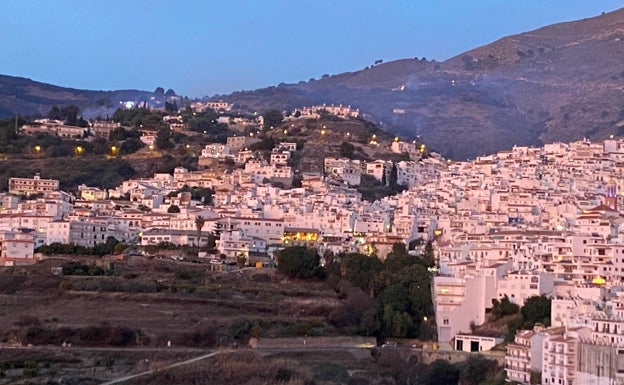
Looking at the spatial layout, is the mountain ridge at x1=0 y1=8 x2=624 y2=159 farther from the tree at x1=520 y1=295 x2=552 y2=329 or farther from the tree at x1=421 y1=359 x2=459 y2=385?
the tree at x1=421 y1=359 x2=459 y2=385

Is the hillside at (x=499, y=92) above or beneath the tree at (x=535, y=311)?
above

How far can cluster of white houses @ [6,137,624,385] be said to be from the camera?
36062 millimetres

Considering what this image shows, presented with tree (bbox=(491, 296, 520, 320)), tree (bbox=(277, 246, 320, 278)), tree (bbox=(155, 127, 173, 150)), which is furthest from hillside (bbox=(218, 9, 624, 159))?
tree (bbox=(491, 296, 520, 320))

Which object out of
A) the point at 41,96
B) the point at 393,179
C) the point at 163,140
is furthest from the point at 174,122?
the point at 41,96

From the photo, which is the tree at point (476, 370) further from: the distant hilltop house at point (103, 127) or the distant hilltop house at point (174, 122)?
the distant hilltop house at point (174, 122)

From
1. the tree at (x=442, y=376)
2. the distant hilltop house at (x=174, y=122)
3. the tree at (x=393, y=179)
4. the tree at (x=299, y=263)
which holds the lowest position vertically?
the tree at (x=442, y=376)

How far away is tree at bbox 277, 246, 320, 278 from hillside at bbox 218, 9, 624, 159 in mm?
44540

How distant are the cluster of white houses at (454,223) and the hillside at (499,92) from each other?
975 inches

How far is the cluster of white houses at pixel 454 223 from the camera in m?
36.1

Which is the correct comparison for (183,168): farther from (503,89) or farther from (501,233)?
(503,89)

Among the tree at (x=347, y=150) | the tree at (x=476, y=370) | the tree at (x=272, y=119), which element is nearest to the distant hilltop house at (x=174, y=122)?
the tree at (x=272, y=119)

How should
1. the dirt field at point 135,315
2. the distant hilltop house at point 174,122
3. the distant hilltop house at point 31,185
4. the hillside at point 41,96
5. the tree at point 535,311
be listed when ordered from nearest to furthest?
the dirt field at point 135,315 < the tree at point 535,311 < the distant hilltop house at point 31,185 < the distant hilltop house at point 174,122 < the hillside at point 41,96

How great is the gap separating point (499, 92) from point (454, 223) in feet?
229

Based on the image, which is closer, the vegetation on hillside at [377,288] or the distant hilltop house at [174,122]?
the vegetation on hillside at [377,288]
